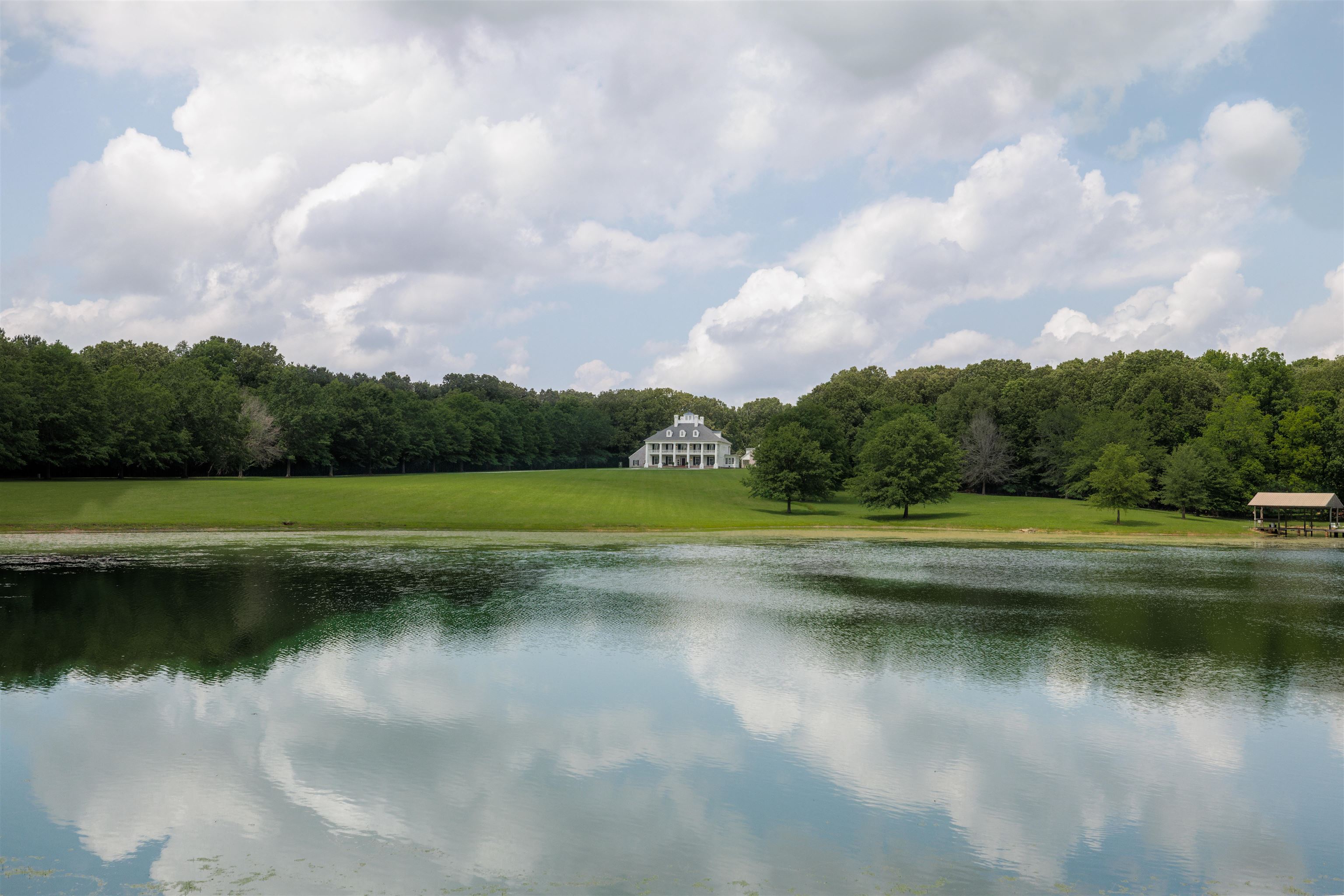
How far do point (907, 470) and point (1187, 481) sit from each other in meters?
23.9

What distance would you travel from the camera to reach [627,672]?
734 inches

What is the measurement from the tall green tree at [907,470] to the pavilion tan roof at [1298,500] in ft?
71.7

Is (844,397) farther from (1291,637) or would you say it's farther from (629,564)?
(1291,637)

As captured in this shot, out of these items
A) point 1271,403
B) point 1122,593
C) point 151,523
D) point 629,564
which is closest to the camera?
point 1122,593

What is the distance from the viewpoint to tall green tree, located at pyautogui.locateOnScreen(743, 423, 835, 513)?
78688 mm

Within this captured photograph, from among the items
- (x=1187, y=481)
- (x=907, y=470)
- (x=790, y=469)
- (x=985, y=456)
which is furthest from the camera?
(x=985, y=456)

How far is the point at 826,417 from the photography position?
97250 millimetres

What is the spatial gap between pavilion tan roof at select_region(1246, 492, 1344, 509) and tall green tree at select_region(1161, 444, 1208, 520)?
23.2 ft

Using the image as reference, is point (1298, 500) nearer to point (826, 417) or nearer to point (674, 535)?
point (826, 417)

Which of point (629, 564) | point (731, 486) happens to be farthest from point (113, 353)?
point (629, 564)

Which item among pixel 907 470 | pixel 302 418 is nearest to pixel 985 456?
pixel 907 470

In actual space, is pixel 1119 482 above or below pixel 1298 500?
above

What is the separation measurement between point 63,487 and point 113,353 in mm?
60174

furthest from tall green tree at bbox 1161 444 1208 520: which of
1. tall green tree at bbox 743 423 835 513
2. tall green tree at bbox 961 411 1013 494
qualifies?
tall green tree at bbox 743 423 835 513
